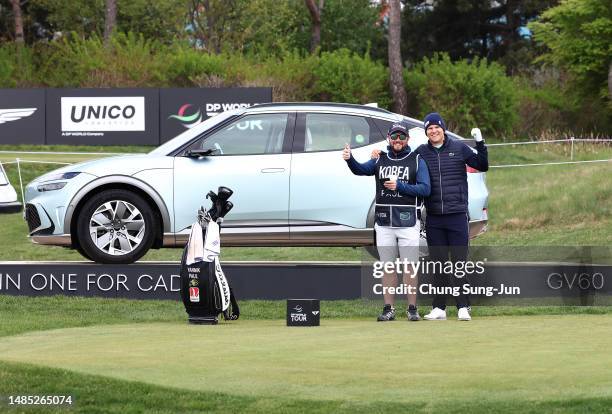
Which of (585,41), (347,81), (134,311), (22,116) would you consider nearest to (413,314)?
(134,311)

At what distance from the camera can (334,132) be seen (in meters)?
14.1

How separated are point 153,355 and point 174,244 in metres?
4.55

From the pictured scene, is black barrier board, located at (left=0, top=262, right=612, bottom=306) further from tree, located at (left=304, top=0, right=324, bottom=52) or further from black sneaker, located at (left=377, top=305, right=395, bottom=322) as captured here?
tree, located at (left=304, top=0, right=324, bottom=52)

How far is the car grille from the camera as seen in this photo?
45.9 feet

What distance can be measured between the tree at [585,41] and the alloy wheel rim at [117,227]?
34327 mm

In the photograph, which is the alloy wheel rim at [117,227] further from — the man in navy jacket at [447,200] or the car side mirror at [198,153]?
the man in navy jacket at [447,200]

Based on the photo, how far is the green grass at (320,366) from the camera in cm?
781

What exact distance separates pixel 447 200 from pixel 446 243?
0.40 metres

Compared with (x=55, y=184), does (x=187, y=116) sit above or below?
above

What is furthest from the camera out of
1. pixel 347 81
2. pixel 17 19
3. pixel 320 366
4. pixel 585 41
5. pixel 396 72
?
pixel 17 19

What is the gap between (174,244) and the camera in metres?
13.9

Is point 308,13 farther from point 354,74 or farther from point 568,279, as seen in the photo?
point 568,279

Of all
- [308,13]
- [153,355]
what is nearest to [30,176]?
[153,355]

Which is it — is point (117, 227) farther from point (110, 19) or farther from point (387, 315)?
point (110, 19)
